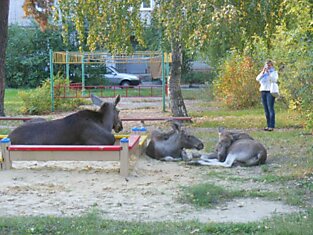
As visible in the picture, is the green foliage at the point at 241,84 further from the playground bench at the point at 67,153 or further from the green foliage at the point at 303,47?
the playground bench at the point at 67,153

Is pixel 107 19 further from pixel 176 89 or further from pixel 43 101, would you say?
pixel 43 101

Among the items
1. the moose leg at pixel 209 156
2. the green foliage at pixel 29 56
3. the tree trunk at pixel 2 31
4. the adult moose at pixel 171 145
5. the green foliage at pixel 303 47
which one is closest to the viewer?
the green foliage at pixel 303 47

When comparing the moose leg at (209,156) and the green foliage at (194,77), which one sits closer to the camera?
the moose leg at (209,156)

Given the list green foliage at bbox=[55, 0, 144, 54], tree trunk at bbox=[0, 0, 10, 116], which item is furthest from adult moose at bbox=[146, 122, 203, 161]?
tree trunk at bbox=[0, 0, 10, 116]

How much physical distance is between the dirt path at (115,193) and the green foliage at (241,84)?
1179 centimetres

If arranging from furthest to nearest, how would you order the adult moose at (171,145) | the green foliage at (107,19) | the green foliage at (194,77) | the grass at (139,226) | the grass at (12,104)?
the green foliage at (194,77) < the grass at (12,104) < the green foliage at (107,19) < the adult moose at (171,145) < the grass at (139,226)

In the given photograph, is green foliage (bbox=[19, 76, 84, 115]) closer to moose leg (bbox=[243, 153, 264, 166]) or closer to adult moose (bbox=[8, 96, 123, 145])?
adult moose (bbox=[8, 96, 123, 145])

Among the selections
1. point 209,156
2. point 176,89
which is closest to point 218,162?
point 209,156

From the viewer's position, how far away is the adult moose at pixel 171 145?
12.0m

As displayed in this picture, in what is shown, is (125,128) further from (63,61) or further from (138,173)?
(63,61)

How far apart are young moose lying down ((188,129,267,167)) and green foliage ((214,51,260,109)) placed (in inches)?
455

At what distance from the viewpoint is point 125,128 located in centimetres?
1755

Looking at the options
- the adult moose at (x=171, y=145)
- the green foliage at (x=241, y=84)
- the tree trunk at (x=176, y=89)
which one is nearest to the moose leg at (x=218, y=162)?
the adult moose at (x=171, y=145)

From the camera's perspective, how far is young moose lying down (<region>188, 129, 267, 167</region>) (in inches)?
442
